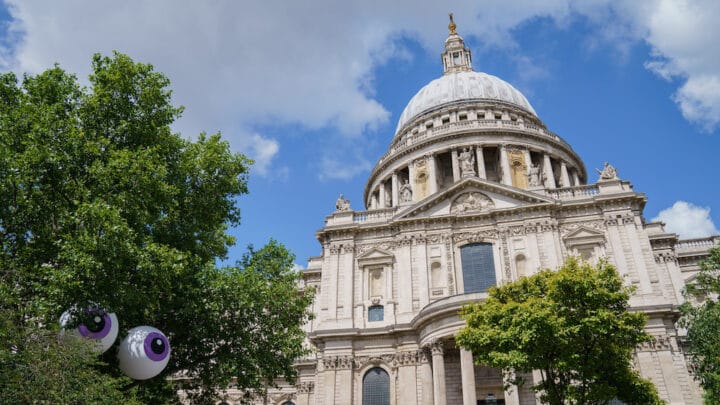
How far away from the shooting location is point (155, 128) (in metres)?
20.1

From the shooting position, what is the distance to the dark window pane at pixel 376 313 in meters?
34.1

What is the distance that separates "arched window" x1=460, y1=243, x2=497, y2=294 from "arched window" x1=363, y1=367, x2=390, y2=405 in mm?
7104

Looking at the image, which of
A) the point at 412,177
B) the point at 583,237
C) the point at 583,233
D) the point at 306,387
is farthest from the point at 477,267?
the point at 412,177

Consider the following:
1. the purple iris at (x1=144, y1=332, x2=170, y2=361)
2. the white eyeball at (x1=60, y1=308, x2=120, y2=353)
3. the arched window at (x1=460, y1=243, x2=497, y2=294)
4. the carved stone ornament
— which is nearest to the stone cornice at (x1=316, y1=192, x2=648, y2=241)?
the carved stone ornament

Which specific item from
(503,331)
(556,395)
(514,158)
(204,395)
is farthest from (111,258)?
(514,158)

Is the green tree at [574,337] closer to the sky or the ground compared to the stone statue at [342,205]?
closer to the ground

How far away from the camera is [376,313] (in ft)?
113

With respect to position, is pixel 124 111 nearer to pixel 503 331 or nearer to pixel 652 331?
pixel 503 331

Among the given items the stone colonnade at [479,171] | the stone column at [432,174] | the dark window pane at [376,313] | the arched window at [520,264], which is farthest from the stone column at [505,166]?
Answer: the dark window pane at [376,313]

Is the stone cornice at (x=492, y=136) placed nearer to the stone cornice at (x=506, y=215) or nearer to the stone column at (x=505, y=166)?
the stone column at (x=505, y=166)

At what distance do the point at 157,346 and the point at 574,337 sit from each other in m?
14.1

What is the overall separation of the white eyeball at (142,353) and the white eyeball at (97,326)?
0.54 meters

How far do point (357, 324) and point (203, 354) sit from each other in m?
15.3

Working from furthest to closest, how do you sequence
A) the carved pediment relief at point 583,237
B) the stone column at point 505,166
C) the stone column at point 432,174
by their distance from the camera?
the stone column at point 432,174, the stone column at point 505,166, the carved pediment relief at point 583,237
